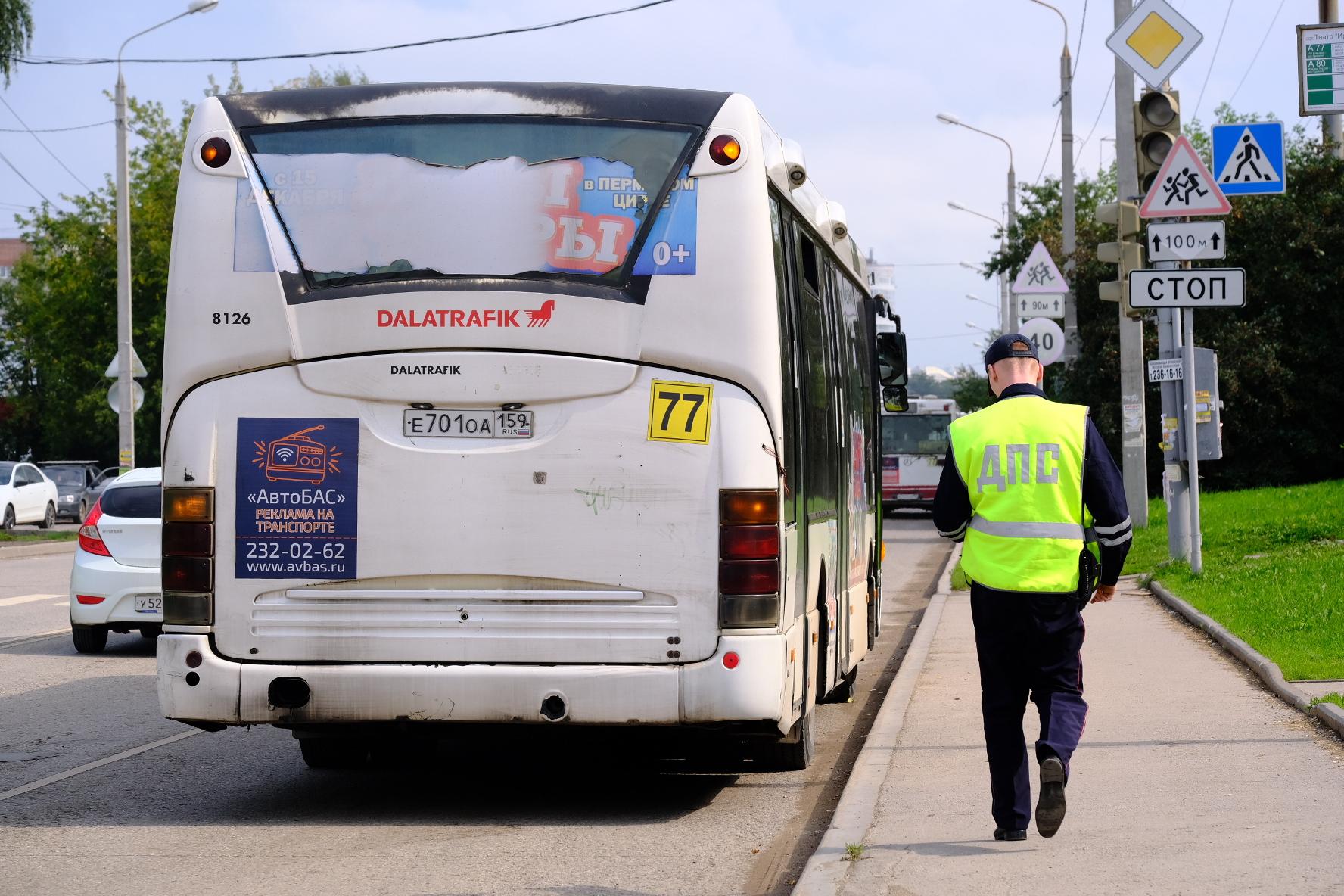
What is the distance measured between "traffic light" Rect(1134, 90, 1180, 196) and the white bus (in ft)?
26.6

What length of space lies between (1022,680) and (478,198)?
2.95 meters

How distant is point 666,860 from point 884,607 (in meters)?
12.9

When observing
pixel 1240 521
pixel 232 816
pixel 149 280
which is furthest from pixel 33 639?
pixel 149 280

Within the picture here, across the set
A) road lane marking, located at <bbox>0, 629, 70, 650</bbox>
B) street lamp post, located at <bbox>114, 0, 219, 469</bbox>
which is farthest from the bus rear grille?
street lamp post, located at <bbox>114, 0, 219, 469</bbox>

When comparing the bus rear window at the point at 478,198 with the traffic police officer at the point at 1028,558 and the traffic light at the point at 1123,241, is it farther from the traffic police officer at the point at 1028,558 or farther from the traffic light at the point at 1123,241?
the traffic light at the point at 1123,241

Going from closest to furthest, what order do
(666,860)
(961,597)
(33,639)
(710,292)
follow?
1. (666,860)
2. (710,292)
3. (33,639)
4. (961,597)

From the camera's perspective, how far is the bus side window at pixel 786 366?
7484 mm

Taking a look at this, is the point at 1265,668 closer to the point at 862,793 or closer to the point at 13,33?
the point at 862,793

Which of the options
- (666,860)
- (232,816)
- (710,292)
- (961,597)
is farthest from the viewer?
(961,597)

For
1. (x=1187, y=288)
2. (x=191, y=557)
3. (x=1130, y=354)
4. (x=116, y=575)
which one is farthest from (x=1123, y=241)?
(x=191, y=557)

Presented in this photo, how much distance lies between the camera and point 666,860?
677 cm

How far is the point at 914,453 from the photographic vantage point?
134 ft

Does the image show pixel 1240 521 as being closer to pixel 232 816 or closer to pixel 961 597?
pixel 961 597

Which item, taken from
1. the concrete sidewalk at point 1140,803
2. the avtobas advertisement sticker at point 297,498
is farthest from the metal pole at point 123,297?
the avtobas advertisement sticker at point 297,498
